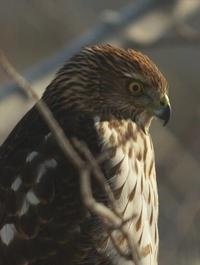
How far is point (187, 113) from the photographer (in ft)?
43.5

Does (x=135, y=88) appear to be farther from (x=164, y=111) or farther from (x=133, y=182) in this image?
(x=133, y=182)

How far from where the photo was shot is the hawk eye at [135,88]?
7.83 m

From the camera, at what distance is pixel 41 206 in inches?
287

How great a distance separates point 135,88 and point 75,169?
66 centimetres

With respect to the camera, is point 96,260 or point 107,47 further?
point 107,47

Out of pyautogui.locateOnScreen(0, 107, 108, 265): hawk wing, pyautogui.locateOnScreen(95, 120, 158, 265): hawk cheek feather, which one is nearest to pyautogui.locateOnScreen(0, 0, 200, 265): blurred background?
pyautogui.locateOnScreen(95, 120, 158, 265): hawk cheek feather

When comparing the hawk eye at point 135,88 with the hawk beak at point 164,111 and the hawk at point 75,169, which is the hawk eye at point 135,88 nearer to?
the hawk at point 75,169

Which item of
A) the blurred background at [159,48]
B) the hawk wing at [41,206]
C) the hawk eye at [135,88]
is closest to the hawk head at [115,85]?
the hawk eye at [135,88]

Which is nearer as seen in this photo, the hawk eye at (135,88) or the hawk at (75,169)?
the hawk at (75,169)

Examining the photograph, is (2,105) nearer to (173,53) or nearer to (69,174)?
(69,174)

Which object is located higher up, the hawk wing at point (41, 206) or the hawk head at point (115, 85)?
the hawk head at point (115, 85)

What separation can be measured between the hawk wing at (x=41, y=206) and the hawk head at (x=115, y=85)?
376 millimetres

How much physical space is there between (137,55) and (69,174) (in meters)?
0.80

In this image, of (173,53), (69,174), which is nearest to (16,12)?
(173,53)
